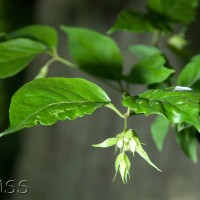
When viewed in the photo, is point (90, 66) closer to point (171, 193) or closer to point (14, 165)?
point (171, 193)

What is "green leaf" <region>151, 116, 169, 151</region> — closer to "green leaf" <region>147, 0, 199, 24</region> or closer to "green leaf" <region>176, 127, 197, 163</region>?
"green leaf" <region>176, 127, 197, 163</region>

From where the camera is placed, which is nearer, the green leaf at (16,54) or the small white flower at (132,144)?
the small white flower at (132,144)

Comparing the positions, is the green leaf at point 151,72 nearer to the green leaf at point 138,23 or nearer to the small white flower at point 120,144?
the green leaf at point 138,23

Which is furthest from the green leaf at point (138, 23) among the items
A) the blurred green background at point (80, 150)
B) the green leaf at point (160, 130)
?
the blurred green background at point (80, 150)

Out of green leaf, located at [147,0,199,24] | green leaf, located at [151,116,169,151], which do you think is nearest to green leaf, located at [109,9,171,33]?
green leaf, located at [147,0,199,24]

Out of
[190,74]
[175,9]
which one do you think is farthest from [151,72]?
[175,9]

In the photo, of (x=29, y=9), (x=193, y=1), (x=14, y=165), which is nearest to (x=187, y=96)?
(x=193, y=1)
